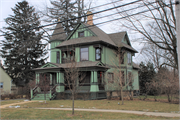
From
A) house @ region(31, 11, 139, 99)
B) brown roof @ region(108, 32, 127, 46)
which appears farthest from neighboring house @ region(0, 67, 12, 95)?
brown roof @ region(108, 32, 127, 46)

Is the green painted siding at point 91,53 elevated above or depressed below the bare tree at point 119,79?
above

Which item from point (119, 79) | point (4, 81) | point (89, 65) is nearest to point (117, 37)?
point (89, 65)

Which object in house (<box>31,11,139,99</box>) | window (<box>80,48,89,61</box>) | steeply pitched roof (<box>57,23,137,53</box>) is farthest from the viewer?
window (<box>80,48,89,61</box>)

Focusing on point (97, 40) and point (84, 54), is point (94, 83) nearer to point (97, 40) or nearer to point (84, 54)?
Result: point (84, 54)

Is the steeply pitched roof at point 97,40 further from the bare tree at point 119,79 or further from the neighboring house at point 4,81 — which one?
the neighboring house at point 4,81

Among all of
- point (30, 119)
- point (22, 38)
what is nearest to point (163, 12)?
point (30, 119)

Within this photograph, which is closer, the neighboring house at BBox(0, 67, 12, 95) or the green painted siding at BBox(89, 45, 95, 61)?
the green painted siding at BBox(89, 45, 95, 61)

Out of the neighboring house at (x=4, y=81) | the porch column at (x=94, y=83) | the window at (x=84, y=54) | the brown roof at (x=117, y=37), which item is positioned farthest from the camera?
the neighboring house at (x=4, y=81)

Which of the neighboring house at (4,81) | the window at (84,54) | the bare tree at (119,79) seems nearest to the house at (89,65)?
the window at (84,54)

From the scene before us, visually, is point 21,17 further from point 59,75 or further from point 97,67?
point 97,67

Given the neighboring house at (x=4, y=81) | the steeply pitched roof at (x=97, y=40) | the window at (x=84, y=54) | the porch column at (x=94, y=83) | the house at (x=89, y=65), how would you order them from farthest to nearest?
the neighboring house at (x=4, y=81), the window at (x=84, y=54), the steeply pitched roof at (x=97, y=40), the house at (x=89, y=65), the porch column at (x=94, y=83)

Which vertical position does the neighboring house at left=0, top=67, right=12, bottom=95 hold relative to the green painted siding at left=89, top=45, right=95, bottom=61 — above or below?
below

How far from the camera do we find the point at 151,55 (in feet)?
144

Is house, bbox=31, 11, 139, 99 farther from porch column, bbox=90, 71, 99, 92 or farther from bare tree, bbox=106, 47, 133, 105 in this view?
bare tree, bbox=106, 47, 133, 105
